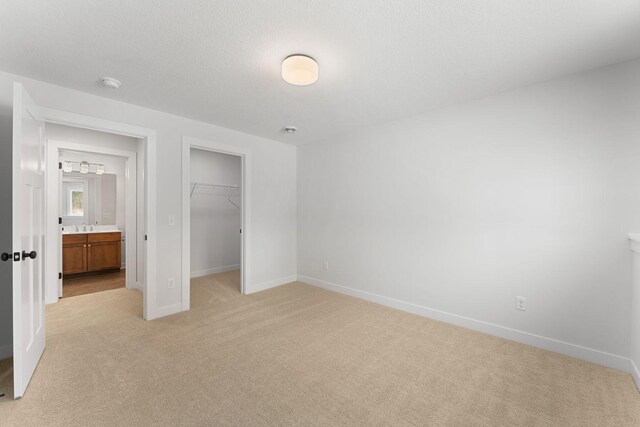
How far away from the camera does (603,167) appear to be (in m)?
2.18

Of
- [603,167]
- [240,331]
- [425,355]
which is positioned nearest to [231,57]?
[240,331]

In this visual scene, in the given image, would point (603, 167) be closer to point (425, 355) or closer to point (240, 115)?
point (425, 355)

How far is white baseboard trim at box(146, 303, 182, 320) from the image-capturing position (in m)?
3.09

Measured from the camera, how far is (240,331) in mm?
2783

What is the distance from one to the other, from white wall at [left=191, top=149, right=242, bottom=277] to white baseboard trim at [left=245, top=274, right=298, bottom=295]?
1575 mm

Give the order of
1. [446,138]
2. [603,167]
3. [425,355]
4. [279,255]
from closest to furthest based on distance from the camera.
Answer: [603,167]
[425,355]
[446,138]
[279,255]

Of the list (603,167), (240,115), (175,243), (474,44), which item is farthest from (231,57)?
(603,167)

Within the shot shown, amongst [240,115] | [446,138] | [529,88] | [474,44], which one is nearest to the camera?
[474,44]

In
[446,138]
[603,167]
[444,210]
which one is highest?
[446,138]

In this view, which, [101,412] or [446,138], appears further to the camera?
[446,138]

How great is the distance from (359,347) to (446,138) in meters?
2.35

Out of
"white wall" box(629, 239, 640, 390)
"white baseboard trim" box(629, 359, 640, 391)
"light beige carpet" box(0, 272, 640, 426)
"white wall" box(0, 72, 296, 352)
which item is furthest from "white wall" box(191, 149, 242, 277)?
"white baseboard trim" box(629, 359, 640, 391)

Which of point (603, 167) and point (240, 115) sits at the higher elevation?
point (240, 115)

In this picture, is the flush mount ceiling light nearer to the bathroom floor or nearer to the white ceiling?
the white ceiling
